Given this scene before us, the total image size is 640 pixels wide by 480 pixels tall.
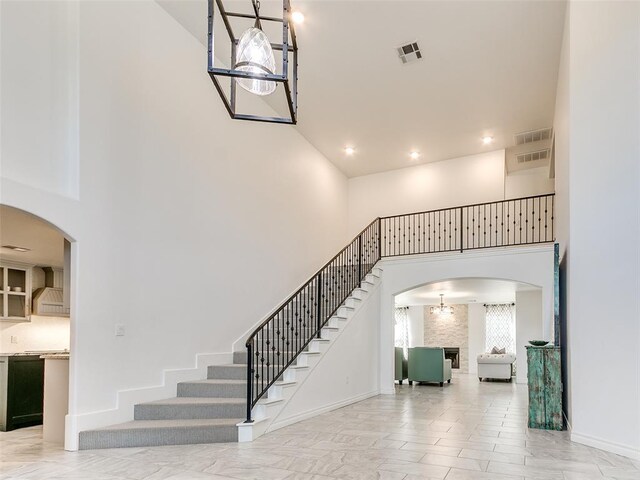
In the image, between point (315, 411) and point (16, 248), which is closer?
point (16, 248)

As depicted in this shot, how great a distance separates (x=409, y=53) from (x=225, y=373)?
5158 mm

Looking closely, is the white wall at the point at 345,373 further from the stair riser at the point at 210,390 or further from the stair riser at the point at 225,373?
the stair riser at the point at 225,373

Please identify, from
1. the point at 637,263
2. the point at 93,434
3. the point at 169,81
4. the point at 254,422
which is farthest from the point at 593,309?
the point at 169,81

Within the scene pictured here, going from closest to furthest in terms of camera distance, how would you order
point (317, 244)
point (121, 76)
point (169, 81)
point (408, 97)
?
1. point (121, 76)
2. point (169, 81)
3. point (408, 97)
4. point (317, 244)

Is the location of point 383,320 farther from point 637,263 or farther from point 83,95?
point 83,95

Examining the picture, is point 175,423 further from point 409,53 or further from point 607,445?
point 409,53

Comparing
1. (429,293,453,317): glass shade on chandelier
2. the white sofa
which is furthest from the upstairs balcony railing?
(429,293,453,317): glass shade on chandelier

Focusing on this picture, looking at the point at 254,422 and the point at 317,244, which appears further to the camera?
the point at 317,244

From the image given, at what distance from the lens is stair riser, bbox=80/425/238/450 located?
4.61m

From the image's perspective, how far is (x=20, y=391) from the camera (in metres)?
5.94

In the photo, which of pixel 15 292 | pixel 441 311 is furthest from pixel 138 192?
pixel 441 311

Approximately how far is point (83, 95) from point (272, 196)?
3818 mm

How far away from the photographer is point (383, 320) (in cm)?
940

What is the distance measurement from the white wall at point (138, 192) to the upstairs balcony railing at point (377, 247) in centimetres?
76
